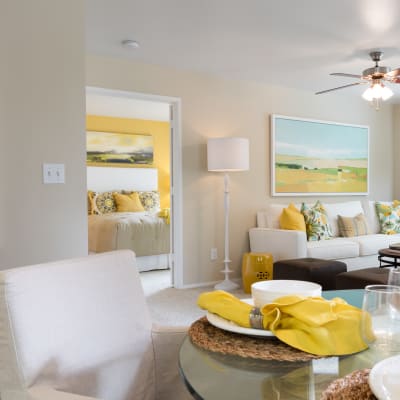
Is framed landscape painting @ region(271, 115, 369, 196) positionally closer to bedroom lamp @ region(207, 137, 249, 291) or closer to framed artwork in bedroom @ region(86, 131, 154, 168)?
bedroom lamp @ region(207, 137, 249, 291)

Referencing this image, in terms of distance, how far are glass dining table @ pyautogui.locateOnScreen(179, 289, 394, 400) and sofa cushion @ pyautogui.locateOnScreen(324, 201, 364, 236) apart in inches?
184

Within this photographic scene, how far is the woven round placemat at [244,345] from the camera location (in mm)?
903

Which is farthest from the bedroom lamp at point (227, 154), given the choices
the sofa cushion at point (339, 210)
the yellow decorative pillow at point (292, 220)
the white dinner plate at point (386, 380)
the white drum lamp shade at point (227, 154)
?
the white dinner plate at point (386, 380)

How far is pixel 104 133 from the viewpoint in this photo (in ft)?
25.5

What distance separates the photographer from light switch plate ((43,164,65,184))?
2219 millimetres

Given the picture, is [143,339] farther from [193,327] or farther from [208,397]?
[208,397]

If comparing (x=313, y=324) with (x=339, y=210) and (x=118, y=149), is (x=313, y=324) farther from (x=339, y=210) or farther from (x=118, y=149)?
(x=118, y=149)

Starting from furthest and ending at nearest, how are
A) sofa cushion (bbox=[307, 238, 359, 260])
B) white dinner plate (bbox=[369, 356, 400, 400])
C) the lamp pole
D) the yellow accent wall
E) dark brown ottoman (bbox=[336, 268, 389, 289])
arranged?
the yellow accent wall < the lamp pole < sofa cushion (bbox=[307, 238, 359, 260]) < dark brown ottoman (bbox=[336, 268, 389, 289]) < white dinner plate (bbox=[369, 356, 400, 400])

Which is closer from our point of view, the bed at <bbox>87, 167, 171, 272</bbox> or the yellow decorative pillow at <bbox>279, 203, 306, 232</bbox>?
the yellow decorative pillow at <bbox>279, 203, 306, 232</bbox>

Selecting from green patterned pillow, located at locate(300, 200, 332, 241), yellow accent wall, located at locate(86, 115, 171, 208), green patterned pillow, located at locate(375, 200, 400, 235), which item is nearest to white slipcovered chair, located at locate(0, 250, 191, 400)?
green patterned pillow, located at locate(300, 200, 332, 241)

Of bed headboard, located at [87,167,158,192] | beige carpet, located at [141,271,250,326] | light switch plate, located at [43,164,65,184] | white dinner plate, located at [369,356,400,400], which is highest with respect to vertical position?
bed headboard, located at [87,167,158,192]

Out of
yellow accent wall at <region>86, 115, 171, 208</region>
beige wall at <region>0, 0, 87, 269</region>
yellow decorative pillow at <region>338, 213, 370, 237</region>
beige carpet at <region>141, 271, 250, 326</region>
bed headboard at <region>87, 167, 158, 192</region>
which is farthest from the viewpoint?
yellow accent wall at <region>86, 115, 171, 208</region>

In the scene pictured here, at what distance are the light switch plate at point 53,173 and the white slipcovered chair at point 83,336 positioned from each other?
101 centimetres

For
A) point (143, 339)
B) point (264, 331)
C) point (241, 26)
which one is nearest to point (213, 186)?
point (241, 26)
